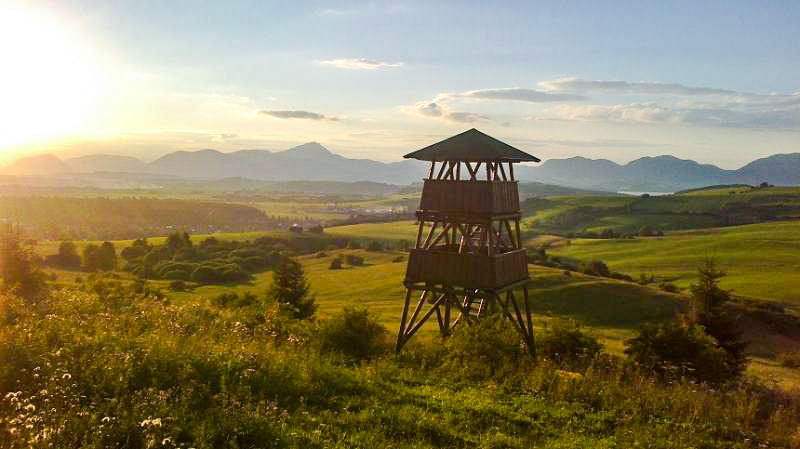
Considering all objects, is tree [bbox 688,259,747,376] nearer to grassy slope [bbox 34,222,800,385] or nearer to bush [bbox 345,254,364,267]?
grassy slope [bbox 34,222,800,385]

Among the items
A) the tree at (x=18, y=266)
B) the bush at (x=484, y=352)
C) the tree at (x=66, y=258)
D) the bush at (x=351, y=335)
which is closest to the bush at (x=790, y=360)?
the bush at (x=484, y=352)

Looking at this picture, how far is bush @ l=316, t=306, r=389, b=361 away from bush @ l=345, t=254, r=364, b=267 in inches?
2902

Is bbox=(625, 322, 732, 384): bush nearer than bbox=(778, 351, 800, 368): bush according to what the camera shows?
Yes

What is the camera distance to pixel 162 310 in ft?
46.6

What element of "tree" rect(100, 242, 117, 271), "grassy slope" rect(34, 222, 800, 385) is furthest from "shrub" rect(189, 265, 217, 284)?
"tree" rect(100, 242, 117, 271)

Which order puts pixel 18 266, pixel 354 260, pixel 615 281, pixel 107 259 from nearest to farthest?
pixel 18 266
pixel 615 281
pixel 107 259
pixel 354 260

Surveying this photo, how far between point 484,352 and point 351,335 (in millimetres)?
4545

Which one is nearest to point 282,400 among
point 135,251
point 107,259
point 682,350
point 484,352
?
point 484,352

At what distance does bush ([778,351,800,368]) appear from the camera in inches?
1436

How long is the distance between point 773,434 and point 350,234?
142 m

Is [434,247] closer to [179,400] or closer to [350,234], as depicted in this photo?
[179,400]

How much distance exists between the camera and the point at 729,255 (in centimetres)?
8606

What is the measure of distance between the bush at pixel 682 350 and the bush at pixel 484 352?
7.66 m

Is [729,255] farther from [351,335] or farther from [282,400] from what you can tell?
[282,400]
